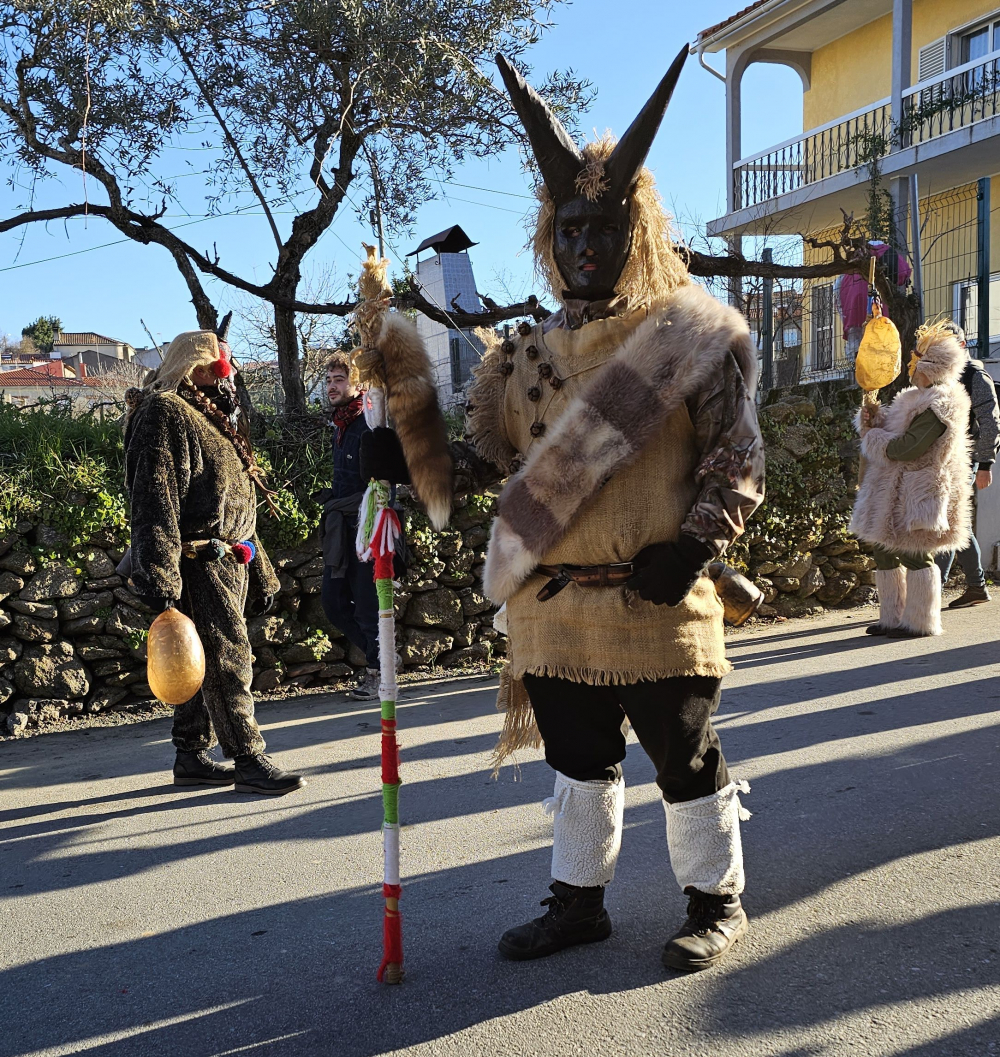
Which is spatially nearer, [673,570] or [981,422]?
[673,570]

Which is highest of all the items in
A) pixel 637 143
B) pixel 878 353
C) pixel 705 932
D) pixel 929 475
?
pixel 637 143

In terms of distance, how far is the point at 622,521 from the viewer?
2.74m

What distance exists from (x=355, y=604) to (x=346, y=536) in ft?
1.44

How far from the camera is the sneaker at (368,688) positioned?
6.48 meters

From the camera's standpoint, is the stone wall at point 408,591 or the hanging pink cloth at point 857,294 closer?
the stone wall at point 408,591

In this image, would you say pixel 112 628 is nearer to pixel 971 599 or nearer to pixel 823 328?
pixel 971 599

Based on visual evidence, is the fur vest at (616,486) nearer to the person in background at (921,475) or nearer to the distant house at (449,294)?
the person in background at (921,475)

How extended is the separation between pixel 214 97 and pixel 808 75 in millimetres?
14432

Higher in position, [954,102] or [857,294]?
[954,102]

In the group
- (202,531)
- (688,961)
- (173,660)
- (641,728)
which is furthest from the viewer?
(202,531)

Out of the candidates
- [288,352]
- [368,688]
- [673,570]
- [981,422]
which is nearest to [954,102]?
[981,422]

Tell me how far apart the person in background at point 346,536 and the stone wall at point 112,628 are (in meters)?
0.52

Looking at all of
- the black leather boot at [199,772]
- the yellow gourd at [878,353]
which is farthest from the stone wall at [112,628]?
the yellow gourd at [878,353]

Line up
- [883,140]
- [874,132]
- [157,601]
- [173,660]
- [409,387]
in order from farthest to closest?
1. [874,132]
2. [883,140]
3. [157,601]
4. [173,660]
5. [409,387]
